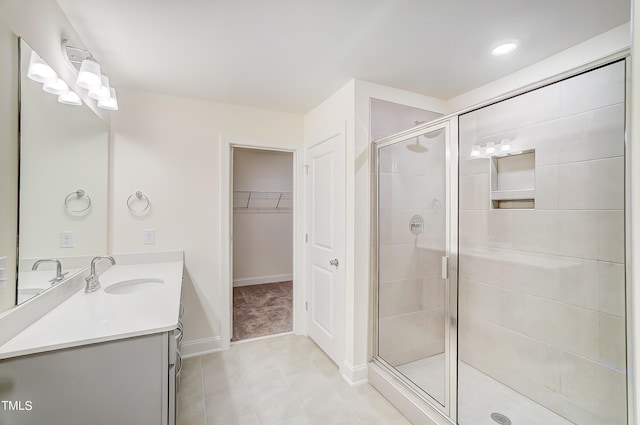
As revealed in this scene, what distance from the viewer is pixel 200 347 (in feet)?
8.63

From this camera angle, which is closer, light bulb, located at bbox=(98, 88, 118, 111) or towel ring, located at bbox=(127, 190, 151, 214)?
light bulb, located at bbox=(98, 88, 118, 111)

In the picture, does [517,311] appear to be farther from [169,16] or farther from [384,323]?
[169,16]

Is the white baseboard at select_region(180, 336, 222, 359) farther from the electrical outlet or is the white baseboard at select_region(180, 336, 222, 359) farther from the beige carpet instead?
the electrical outlet

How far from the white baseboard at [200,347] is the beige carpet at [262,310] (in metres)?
0.24

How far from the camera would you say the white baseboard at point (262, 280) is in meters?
4.86

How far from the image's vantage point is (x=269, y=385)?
2.18 m

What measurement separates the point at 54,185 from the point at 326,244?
1.89m

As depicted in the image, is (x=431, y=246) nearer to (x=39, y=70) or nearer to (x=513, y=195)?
(x=513, y=195)

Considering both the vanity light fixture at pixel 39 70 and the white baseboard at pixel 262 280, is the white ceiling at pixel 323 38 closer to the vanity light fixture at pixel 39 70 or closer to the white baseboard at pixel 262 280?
the vanity light fixture at pixel 39 70

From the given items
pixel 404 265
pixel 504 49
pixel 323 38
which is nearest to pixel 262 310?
pixel 404 265

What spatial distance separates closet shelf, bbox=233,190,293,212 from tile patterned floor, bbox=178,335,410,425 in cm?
262

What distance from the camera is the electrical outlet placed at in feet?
8.08

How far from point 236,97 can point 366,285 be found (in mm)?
2024

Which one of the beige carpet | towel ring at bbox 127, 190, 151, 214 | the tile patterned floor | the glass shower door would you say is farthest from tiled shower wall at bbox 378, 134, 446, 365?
towel ring at bbox 127, 190, 151, 214
